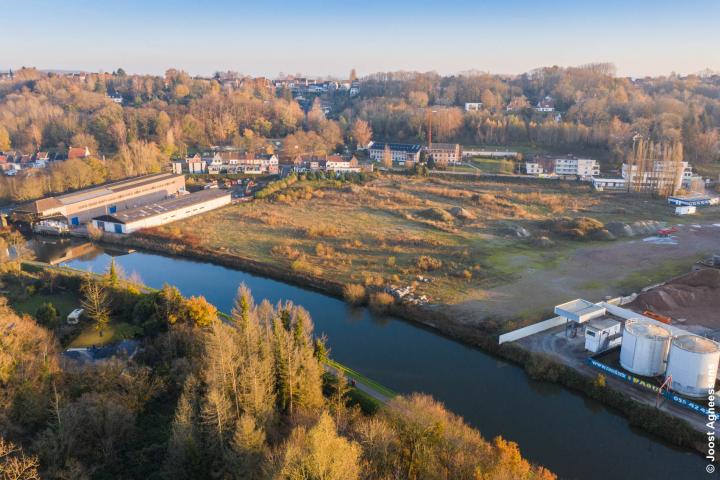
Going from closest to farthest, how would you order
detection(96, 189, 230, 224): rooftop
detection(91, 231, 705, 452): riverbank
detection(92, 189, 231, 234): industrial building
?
detection(91, 231, 705, 452): riverbank → detection(92, 189, 231, 234): industrial building → detection(96, 189, 230, 224): rooftop

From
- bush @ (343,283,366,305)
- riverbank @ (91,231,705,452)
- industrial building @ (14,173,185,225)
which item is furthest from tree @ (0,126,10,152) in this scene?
bush @ (343,283,366,305)

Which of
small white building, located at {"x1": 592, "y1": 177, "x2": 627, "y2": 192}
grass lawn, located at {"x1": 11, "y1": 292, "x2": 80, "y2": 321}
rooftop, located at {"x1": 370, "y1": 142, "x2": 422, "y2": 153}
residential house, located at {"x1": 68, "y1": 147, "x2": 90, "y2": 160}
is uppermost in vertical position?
rooftop, located at {"x1": 370, "y1": 142, "x2": 422, "y2": 153}

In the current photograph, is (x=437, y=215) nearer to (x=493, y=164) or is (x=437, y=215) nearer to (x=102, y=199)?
(x=493, y=164)

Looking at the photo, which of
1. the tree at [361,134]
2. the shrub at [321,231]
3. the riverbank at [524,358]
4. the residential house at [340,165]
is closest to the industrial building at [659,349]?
the riverbank at [524,358]

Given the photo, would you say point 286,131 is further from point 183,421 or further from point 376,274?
point 183,421

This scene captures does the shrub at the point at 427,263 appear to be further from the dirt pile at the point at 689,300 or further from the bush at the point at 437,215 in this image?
the dirt pile at the point at 689,300

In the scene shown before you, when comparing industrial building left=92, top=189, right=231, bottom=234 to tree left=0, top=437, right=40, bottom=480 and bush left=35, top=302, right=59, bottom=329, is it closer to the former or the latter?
bush left=35, top=302, right=59, bottom=329

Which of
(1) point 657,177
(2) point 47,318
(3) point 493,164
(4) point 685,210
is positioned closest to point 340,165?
(3) point 493,164
